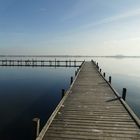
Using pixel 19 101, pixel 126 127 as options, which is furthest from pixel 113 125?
pixel 19 101

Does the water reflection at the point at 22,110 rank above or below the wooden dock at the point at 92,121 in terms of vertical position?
below

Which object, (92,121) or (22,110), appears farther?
(22,110)

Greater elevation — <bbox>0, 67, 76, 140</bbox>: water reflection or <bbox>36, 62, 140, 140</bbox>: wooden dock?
<bbox>36, 62, 140, 140</bbox>: wooden dock

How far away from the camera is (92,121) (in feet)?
32.1

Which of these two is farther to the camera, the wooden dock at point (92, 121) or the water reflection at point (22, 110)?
the water reflection at point (22, 110)

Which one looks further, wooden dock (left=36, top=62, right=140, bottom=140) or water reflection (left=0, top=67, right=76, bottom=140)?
water reflection (left=0, top=67, right=76, bottom=140)

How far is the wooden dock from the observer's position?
812 centimetres

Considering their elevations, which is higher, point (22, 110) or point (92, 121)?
point (92, 121)

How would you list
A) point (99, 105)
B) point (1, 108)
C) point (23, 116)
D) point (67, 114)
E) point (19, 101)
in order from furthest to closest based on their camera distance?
point (19, 101) < point (1, 108) < point (23, 116) < point (99, 105) < point (67, 114)

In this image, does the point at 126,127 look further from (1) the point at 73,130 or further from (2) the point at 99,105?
(2) the point at 99,105

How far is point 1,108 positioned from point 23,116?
3059mm

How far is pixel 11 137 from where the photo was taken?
14.1 meters

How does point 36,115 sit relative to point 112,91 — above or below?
below

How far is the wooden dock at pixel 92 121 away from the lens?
8125 millimetres
